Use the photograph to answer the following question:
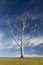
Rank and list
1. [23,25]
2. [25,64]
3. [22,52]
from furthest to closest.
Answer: [23,25] < [22,52] < [25,64]

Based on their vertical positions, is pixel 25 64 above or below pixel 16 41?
above

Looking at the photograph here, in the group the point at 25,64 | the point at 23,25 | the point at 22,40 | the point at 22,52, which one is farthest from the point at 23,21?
the point at 25,64

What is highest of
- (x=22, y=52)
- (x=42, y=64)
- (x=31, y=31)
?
(x=42, y=64)

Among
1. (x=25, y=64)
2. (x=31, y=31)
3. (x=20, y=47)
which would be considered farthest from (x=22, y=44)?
(x=25, y=64)

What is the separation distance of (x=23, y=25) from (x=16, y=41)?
2149 mm

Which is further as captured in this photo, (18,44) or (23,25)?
(23,25)

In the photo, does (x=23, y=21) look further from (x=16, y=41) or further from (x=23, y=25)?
(x=16, y=41)

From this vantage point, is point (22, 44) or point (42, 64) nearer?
point (42, 64)

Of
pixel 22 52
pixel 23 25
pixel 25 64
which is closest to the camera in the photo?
pixel 25 64

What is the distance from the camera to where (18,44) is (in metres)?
18.0

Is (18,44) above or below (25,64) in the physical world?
below

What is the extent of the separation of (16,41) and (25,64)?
7.85 meters

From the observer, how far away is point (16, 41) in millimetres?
18172

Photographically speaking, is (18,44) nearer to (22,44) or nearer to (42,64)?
(22,44)
